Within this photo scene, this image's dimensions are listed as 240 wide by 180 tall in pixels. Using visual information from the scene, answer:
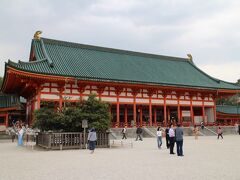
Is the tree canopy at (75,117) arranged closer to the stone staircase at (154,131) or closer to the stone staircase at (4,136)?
the stone staircase at (154,131)

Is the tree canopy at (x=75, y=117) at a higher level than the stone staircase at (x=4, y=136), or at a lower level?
higher

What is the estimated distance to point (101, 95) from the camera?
30734mm

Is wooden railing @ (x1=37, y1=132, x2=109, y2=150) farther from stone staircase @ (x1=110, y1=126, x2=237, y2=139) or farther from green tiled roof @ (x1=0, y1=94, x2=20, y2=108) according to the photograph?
green tiled roof @ (x1=0, y1=94, x2=20, y2=108)

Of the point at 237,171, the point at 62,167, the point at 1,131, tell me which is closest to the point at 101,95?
the point at 1,131

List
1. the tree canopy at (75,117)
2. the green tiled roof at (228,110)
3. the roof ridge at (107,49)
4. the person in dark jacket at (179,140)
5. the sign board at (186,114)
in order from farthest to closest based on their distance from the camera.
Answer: the green tiled roof at (228,110) < the sign board at (186,114) < the roof ridge at (107,49) < the tree canopy at (75,117) < the person in dark jacket at (179,140)

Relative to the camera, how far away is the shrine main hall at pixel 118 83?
27859 mm

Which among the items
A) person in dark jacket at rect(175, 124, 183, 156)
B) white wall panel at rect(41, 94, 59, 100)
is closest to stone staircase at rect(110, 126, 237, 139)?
white wall panel at rect(41, 94, 59, 100)

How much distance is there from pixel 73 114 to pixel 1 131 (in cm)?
1598

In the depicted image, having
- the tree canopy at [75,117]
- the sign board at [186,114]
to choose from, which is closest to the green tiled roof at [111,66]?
the sign board at [186,114]

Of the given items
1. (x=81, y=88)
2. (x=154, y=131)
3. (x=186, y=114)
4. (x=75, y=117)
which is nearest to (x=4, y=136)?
(x=81, y=88)

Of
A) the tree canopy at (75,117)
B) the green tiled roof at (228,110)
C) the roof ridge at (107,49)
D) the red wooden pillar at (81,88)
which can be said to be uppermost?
the roof ridge at (107,49)

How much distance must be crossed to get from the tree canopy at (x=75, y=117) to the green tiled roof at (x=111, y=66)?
792 centimetres

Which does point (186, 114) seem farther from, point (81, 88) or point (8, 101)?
point (8, 101)

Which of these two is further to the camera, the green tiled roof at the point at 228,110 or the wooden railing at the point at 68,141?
the green tiled roof at the point at 228,110
